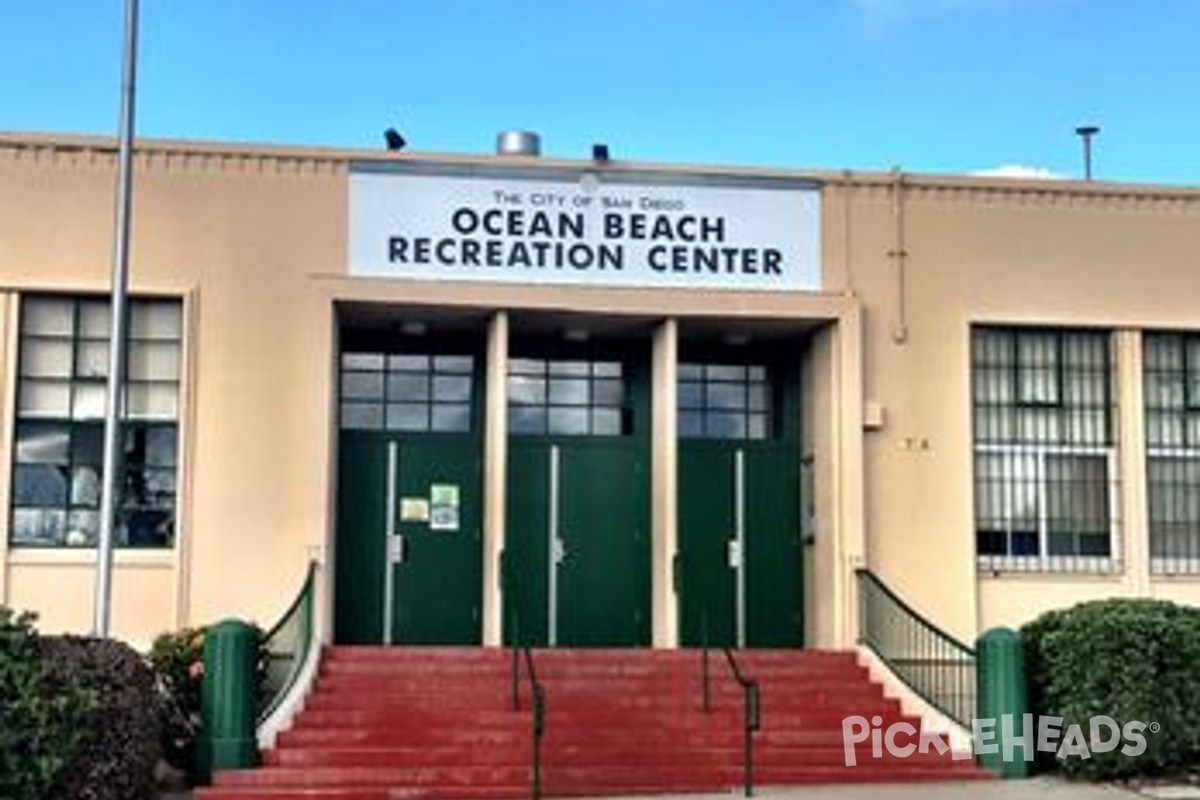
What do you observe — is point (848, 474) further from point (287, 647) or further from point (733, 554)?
point (287, 647)

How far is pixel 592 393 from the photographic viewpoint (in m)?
21.2

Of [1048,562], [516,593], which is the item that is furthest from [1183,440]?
[516,593]

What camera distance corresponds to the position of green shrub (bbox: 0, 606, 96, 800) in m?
13.4

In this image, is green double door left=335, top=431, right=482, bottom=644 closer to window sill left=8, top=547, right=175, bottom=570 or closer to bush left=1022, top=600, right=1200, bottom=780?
window sill left=8, top=547, right=175, bottom=570

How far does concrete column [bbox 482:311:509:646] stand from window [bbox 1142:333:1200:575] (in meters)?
7.26

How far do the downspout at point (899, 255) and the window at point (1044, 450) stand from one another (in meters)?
0.92

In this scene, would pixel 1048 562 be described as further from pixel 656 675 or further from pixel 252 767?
pixel 252 767

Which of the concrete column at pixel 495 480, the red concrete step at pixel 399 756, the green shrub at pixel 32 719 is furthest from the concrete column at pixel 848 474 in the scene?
the green shrub at pixel 32 719

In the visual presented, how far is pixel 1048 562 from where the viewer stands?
20.4 m

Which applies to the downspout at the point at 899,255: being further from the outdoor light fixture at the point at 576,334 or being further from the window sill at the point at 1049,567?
the outdoor light fixture at the point at 576,334

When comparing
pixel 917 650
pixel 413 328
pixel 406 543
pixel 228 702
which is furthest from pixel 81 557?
pixel 917 650

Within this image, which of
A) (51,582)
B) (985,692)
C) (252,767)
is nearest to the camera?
(252,767)

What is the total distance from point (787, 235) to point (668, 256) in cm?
137

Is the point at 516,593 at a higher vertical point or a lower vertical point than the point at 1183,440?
lower
